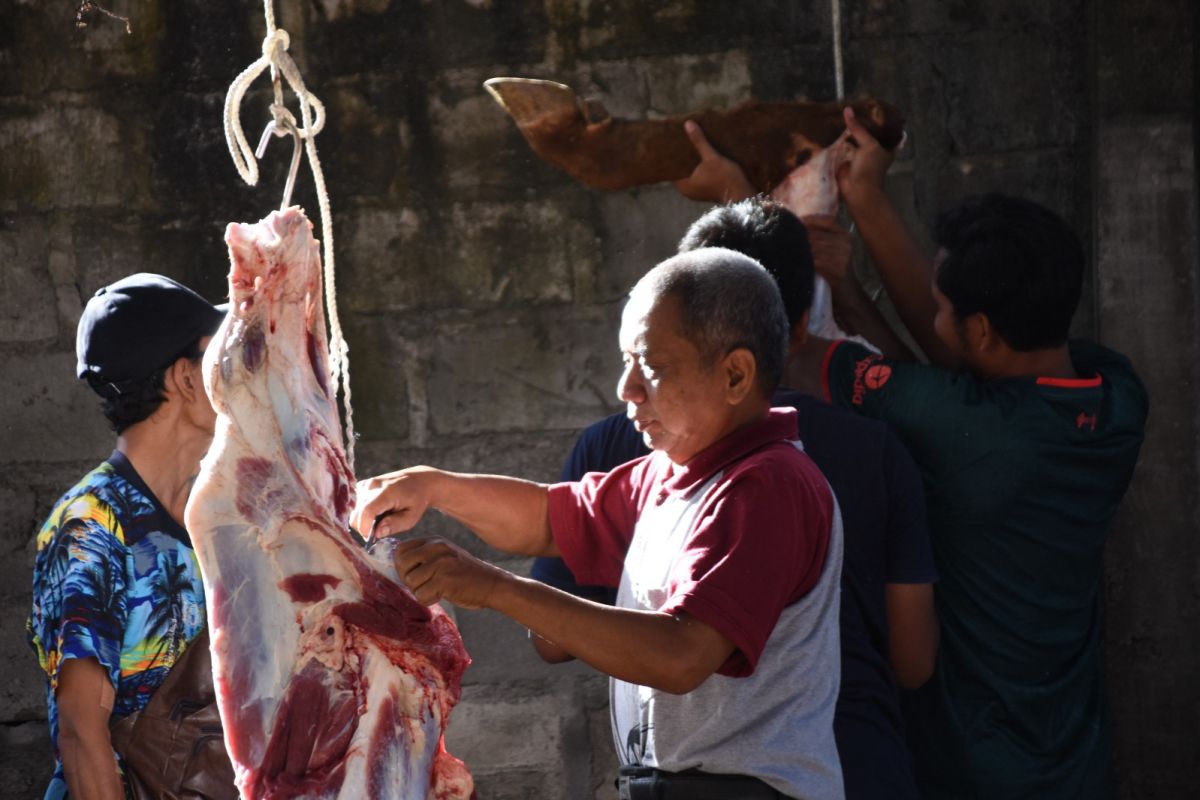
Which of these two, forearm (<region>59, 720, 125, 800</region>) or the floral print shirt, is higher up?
the floral print shirt

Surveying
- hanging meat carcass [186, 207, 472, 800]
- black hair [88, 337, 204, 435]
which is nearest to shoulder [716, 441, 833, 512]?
hanging meat carcass [186, 207, 472, 800]

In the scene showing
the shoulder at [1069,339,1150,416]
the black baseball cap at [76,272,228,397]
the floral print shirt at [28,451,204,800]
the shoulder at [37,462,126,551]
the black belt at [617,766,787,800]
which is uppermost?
the black baseball cap at [76,272,228,397]

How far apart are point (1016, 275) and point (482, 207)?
1668 millimetres

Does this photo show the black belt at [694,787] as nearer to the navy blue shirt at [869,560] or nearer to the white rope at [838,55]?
the navy blue shirt at [869,560]

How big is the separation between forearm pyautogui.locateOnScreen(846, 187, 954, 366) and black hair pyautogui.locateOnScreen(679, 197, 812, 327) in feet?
1.35

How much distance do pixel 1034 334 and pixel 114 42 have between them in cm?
263

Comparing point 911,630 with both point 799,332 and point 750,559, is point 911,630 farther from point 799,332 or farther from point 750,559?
point 750,559

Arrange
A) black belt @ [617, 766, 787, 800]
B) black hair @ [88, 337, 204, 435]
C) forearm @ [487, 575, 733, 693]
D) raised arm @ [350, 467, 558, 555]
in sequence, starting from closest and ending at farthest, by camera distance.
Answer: forearm @ [487, 575, 733, 693] < black belt @ [617, 766, 787, 800] < raised arm @ [350, 467, 558, 555] < black hair @ [88, 337, 204, 435]

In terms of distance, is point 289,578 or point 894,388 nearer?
point 289,578

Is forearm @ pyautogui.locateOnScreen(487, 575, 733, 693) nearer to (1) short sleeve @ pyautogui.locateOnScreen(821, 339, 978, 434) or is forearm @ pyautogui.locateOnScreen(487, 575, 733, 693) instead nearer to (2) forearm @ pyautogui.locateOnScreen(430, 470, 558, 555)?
(2) forearm @ pyautogui.locateOnScreen(430, 470, 558, 555)

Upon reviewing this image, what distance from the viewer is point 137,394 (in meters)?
2.76

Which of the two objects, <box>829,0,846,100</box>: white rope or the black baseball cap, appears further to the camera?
<box>829,0,846,100</box>: white rope

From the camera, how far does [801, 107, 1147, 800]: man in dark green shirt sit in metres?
2.79

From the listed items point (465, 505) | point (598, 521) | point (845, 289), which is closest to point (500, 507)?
point (465, 505)
